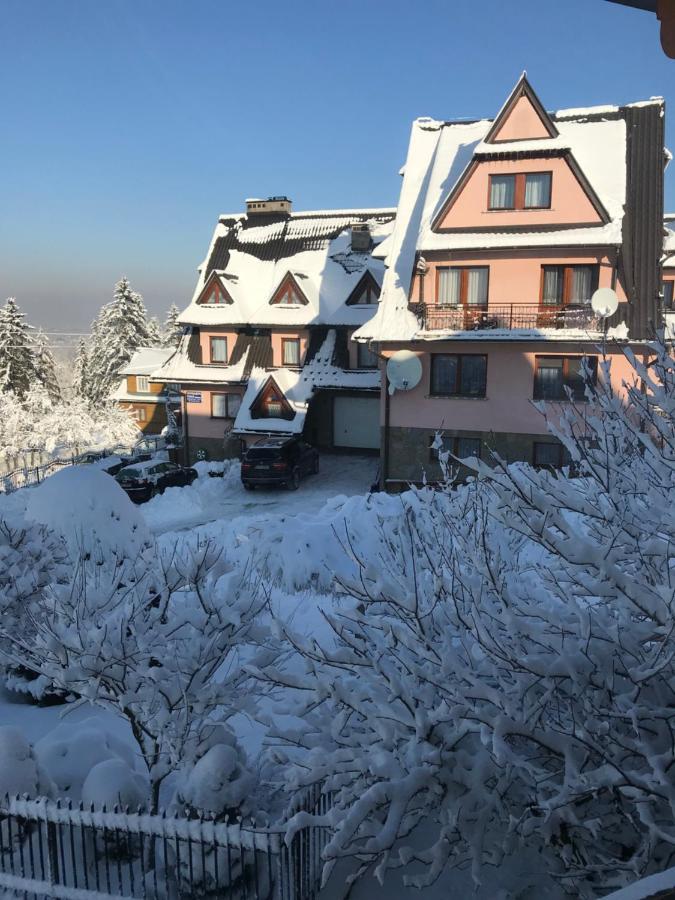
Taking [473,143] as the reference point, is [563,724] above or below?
below

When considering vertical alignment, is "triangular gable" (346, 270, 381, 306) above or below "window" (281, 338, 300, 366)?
above

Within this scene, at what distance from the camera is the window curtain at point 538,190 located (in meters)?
21.7

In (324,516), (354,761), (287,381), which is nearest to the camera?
(354,761)

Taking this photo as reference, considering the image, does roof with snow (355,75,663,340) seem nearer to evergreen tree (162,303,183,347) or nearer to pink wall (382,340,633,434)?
pink wall (382,340,633,434)

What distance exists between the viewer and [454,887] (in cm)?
612

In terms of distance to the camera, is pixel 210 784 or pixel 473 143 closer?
pixel 210 784

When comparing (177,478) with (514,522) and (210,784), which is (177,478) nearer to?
(210,784)

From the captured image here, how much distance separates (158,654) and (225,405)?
912 inches

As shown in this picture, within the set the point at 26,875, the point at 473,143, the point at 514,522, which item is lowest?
the point at 26,875

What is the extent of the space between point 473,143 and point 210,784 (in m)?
24.4

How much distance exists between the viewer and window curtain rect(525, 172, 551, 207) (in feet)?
71.3

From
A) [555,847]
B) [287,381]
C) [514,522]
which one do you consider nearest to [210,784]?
[555,847]

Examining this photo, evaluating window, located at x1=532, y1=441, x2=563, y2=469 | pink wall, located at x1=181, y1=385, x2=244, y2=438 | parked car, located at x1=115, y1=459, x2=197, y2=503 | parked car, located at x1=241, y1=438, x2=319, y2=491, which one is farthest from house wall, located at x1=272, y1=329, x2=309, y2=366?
window, located at x1=532, y1=441, x2=563, y2=469

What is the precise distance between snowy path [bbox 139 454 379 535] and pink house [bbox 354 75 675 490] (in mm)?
2428
